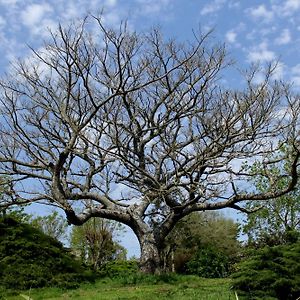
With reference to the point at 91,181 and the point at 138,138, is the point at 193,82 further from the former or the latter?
the point at 91,181

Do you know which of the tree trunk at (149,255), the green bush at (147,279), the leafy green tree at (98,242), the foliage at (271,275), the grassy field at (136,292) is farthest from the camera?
the leafy green tree at (98,242)

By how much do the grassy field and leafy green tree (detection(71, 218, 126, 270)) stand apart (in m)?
11.7

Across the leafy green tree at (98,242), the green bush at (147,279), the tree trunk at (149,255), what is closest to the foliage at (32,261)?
the green bush at (147,279)

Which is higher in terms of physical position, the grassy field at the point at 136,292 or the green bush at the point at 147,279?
the green bush at the point at 147,279

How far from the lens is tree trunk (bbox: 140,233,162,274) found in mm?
15664

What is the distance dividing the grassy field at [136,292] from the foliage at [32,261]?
2.34 ft

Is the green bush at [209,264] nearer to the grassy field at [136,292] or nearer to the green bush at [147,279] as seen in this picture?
the green bush at [147,279]

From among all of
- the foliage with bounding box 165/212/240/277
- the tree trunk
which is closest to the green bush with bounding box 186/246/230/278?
the foliage with bounding box 165/212/240/277

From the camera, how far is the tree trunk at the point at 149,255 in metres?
15.7

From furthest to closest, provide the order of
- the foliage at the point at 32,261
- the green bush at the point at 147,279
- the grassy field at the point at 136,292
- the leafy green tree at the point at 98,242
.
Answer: the leafy green tree at the point at 98,242, the green bush at the point at 147,279, the foliage at the point at 32,261, the grassy field at the point at 136,292

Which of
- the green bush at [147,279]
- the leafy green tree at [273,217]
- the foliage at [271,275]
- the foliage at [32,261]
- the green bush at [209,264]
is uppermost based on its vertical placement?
the leafy green tree at [273,217]

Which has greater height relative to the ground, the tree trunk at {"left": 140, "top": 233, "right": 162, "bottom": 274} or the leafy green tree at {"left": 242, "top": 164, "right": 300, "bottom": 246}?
the leafy green tree at {"left": 242, "top": 164, "right": 300, "bottom": 246}

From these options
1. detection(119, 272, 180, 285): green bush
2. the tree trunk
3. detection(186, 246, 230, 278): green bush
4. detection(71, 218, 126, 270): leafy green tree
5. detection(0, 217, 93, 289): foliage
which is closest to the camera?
detection(0, 217, 93, 289): foliage

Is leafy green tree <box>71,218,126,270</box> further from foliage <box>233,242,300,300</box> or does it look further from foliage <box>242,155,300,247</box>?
foliage <box>233,242,300,300</box>
